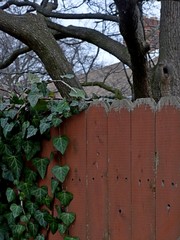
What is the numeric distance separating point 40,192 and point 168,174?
81cm

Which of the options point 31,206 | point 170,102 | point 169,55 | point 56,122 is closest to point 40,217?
point 31,206

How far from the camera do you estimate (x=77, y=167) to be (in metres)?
2.41

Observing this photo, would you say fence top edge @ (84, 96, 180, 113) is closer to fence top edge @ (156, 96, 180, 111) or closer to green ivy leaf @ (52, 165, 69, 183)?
fence top edge @ (156, 96, 180, 111)

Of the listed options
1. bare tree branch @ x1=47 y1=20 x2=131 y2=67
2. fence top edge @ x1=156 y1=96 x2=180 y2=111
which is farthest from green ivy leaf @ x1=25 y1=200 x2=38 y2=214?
bare tree branch @ x1=47 y1=20 x2=131 y2=67

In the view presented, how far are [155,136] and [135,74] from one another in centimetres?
259

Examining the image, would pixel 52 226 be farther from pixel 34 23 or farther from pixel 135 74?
pixel 34 23

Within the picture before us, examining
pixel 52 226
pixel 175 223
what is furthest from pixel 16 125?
pixel 175 223

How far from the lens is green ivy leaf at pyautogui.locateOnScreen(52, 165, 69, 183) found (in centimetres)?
241

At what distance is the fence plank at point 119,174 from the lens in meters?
2.19

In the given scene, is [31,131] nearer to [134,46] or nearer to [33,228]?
[33,228]

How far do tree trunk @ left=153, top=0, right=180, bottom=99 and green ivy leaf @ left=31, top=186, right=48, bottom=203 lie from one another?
2011 millimetres

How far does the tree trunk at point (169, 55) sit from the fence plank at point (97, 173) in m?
1.97

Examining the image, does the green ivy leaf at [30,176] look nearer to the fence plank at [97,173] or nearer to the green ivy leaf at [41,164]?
the green ivy leaf at [41,164]

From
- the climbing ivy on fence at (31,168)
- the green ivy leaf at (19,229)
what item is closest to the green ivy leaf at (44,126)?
the climbing ivy on fence at (31,168)
